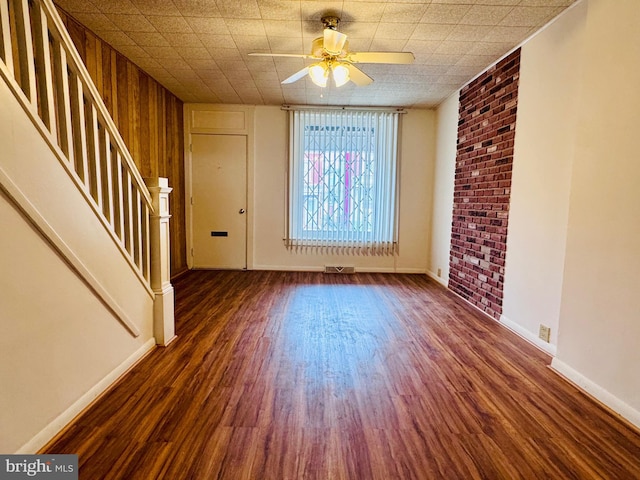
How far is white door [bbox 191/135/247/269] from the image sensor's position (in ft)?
16.2

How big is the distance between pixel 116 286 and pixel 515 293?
10.1 ft

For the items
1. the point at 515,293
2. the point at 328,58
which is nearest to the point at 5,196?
the point at 328,58

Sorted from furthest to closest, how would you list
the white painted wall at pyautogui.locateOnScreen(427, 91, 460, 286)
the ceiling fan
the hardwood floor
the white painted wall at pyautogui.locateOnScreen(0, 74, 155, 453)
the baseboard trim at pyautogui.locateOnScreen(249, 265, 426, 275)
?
the baseboard trim at pyautogui.locateOnScreen(249, 265, 426, 275) < the white painted wall at pyautogui.locateOnScreen(427, 91, 460, 286) < the ceiling fan < the hardwood floor < the white painted wall at pyautogui.locateOnScreen(0, 74, 155, 453)

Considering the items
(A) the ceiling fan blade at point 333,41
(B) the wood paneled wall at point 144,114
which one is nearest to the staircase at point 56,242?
(B) the wood paneled wall at point 144,114

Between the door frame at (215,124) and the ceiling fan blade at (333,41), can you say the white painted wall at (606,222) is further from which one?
the door frame at (215,124)

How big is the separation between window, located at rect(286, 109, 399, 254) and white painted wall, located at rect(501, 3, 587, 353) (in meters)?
2.17

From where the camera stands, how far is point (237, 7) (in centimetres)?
237

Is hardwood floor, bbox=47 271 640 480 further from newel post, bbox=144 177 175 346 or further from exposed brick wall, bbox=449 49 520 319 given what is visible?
exposed brick wall, bbox=449 49 520 319

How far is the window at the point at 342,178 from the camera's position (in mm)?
4844

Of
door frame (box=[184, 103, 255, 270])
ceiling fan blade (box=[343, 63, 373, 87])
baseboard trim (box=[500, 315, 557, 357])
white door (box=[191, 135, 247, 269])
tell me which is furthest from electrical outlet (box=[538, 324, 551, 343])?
door frame (box=[184, 103, 255, 270])

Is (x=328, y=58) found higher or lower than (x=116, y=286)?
higher

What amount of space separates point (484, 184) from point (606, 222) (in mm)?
1673

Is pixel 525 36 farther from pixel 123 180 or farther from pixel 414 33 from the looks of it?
pixel 123 180

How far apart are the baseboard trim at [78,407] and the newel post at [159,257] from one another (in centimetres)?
18
